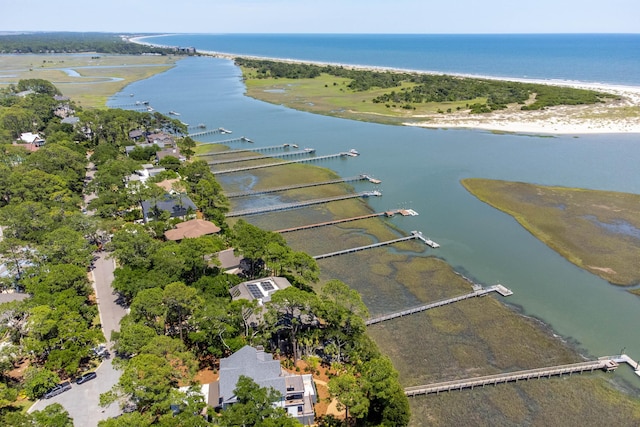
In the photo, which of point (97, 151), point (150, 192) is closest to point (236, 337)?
point (150, 192)

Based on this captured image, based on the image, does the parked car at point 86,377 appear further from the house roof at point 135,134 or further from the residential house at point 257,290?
the house roof at point 135,134

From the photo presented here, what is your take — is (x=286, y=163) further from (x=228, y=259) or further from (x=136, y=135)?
(x=228, y=259)

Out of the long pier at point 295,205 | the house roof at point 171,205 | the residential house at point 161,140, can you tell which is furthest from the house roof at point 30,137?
the long pier at point 295,205

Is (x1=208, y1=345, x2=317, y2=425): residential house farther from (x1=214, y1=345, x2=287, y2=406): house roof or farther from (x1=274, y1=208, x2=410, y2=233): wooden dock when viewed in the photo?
(x1=274, y1=208, x2=410, y2=233): wooden dock

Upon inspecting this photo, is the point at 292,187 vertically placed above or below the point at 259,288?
above

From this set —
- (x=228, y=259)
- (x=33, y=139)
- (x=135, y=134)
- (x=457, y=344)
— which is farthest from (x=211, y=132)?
(x=457, y=344)

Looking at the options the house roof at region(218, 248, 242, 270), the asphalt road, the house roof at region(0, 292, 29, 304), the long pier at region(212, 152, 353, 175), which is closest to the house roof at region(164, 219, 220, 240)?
the house roof at region(218, 248, 242, 270)
